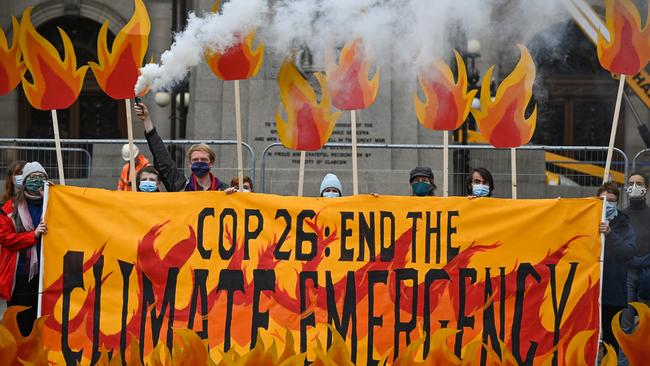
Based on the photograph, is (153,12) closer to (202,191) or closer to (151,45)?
(151,45)

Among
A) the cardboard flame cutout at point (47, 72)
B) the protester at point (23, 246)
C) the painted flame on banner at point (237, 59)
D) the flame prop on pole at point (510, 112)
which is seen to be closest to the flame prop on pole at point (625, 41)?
the flame prop on pole at point (510, 112)

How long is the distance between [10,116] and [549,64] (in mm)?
11258

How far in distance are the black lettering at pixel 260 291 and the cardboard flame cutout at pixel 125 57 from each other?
153cm

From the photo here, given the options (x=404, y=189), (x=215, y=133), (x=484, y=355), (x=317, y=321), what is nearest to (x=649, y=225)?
(x=484, y=355)

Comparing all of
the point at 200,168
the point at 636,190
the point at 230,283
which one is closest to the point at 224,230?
the point at 230,283

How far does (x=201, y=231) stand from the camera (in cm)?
779

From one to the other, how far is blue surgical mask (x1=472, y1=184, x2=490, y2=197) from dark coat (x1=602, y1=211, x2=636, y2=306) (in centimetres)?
96

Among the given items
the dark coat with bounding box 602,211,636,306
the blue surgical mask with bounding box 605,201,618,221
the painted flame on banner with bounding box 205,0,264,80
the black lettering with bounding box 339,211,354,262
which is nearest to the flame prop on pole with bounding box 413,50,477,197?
the black lettering with bounding box 339,211,354,262

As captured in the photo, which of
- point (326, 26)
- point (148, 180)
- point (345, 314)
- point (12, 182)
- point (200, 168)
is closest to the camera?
point (345, 314)

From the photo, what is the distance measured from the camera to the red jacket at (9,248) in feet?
26.3

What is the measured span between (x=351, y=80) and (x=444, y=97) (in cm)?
67

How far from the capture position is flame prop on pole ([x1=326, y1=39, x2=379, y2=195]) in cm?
837

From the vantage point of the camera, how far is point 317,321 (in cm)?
759

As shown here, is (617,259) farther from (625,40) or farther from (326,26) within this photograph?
(326,26)
